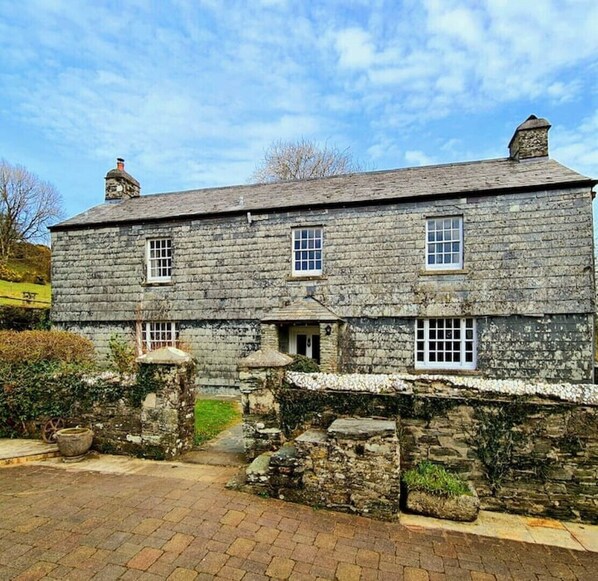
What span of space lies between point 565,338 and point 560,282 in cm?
153

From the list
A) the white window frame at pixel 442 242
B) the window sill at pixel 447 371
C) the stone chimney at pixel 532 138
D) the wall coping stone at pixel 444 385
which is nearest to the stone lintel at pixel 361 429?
the wall coping stone at pixel 444 385

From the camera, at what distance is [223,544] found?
3.62 meters

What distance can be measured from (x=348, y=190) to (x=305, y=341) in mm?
5367

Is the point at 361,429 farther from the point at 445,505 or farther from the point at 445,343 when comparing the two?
the point at 445,343

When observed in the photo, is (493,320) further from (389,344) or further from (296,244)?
(296,244)

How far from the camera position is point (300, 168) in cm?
2819

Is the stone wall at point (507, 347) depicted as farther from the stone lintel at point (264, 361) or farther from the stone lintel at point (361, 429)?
the stone lintel at point (361, 429)

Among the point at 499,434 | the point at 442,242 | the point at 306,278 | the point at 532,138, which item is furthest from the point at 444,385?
the point at 532,138

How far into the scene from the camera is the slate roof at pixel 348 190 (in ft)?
35.7

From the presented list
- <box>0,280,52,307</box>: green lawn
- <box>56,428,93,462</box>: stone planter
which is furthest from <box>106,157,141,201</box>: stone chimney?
<box>56,428,93,462</box>: stone planter

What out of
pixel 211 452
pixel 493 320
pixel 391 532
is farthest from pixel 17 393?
pixel 493 320

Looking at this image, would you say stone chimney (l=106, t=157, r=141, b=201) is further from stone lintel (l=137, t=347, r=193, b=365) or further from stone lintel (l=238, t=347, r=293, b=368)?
stone lintel (l=238, t=347, r=293, b=368)

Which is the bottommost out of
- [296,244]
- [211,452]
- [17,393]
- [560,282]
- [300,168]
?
[211,452]

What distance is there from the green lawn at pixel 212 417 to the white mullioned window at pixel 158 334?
2868 millimetres
